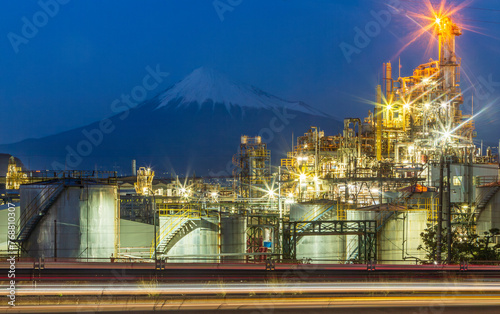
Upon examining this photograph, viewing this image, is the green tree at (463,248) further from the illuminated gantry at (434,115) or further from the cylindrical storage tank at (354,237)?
the illuminated gantry at (434,115)

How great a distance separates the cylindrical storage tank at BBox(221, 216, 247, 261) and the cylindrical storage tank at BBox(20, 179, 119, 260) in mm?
8080

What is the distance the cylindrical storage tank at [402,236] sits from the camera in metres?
31.2

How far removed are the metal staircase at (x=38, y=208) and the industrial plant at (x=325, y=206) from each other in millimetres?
57

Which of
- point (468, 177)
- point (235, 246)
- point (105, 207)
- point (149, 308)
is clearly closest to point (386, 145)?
point (468, 177)

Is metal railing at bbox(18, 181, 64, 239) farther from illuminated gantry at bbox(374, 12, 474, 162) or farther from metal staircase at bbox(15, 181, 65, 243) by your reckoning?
illuminated gantry at bbox(374, 12, 474, 162)

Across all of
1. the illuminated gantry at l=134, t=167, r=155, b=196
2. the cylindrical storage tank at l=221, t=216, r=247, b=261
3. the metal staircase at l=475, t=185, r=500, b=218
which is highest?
the illuminated gantry at l=134, t=167, r=155, b=196

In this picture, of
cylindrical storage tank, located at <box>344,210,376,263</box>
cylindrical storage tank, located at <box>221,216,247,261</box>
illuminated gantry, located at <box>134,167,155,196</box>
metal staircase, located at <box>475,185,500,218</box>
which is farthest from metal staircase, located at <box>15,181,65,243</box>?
illuminated gantry, located at <box>134,167,155,196</box>

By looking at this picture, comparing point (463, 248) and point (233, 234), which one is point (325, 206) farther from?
point (463, 248)

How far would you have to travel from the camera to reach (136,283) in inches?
668

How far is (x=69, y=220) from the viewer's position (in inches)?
1011

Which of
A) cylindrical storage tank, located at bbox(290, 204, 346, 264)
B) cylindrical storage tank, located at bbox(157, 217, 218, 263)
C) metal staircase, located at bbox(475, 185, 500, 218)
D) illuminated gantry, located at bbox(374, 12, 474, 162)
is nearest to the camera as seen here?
cylindrical storage tank, located at bbox(157, 217, 218, 263)

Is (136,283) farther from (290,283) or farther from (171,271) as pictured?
(290,283)

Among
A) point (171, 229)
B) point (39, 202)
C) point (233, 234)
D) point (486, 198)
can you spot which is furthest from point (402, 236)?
point (39, 202)

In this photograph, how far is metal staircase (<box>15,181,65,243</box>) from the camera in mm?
25516
